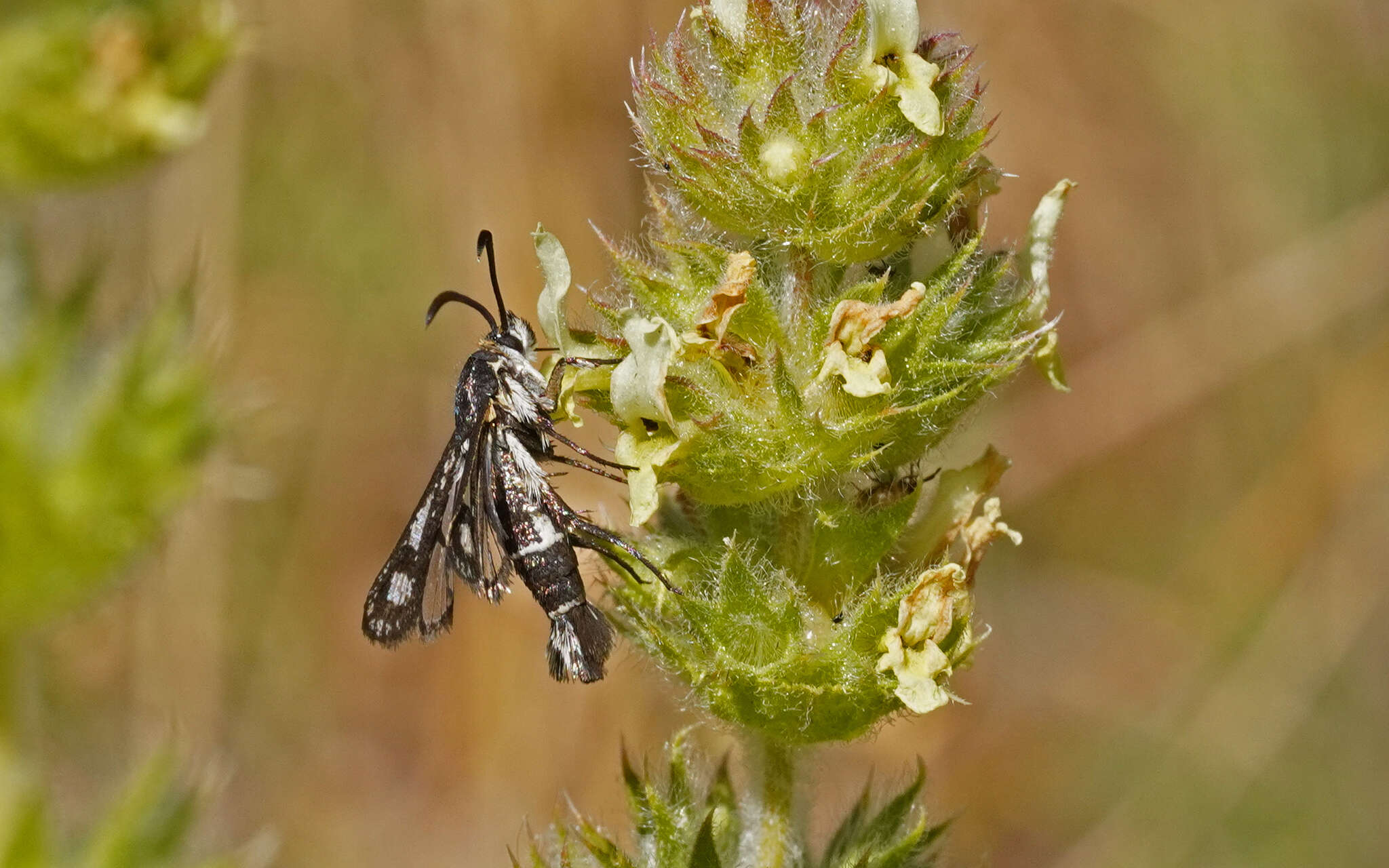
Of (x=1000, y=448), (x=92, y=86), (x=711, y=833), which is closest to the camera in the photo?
A: (x=92, y=86)

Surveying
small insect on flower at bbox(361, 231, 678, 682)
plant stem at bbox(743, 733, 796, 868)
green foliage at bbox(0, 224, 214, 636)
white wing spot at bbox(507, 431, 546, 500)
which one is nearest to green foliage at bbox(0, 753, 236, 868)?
green foliage at bbox(0, 224, 214, 636)

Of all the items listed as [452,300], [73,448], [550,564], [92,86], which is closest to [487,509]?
[550,564]

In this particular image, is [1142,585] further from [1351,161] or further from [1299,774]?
[1351,161]

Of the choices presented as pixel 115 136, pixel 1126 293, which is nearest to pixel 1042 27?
pixel 1126 293

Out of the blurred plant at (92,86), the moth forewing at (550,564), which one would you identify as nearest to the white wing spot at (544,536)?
the moth forewing at (550,564)

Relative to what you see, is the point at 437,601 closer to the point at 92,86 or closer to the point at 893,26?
the point at 893,26

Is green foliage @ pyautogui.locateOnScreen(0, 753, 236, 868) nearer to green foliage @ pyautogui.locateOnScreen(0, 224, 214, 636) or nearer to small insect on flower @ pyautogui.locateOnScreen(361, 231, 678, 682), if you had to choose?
green foliage @ pyautogui.locateOnScreen(0, 224, 214, 636)

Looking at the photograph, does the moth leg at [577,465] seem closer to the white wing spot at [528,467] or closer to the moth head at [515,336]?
the white wing spot at [528,467]
